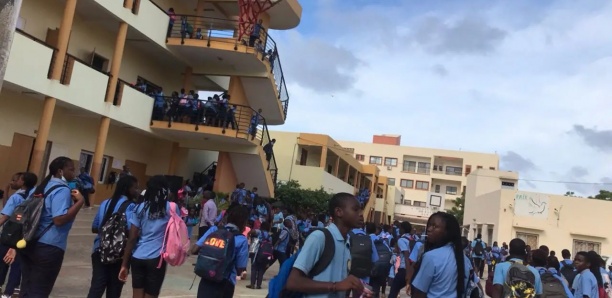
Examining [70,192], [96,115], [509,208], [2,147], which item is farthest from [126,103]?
[509,208]

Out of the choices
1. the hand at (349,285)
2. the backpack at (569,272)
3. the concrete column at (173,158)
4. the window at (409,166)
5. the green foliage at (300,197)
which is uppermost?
the window at (409,166)

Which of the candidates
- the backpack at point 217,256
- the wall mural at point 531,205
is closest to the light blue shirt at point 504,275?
the backpack at point 217,256

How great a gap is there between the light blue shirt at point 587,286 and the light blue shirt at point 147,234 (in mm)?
5183

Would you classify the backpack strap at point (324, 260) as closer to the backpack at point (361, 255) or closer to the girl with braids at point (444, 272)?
the girl with braids at point (444, 272)

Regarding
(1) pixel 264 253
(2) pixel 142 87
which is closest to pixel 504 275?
Answer: (1) pixel 264 253

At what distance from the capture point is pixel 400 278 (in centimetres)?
971

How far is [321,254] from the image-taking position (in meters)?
3.09

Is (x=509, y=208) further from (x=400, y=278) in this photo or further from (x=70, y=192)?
(x=70, y=192)

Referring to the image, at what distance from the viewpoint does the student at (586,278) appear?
6.39 metres

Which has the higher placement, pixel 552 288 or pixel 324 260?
pixel 324 260

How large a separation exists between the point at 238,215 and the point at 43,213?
174 centimetres

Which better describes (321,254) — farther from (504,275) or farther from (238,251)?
(504,275)

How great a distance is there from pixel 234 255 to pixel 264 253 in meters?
5.50

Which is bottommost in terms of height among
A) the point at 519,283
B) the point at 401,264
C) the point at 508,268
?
the point at 401,264
